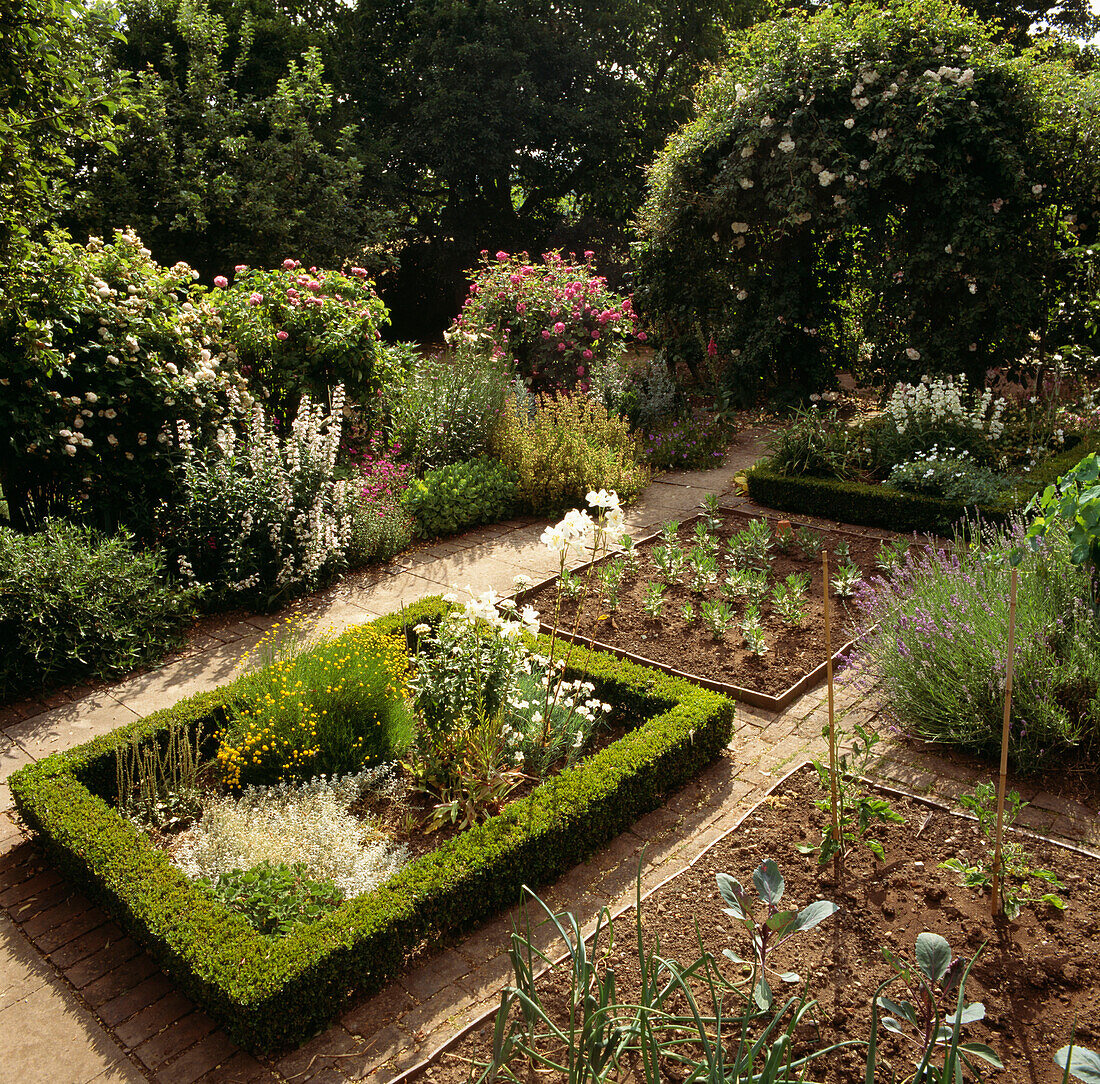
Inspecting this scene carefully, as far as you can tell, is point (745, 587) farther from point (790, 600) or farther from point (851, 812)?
point (851, 812)

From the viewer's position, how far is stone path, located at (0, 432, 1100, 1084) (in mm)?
2613

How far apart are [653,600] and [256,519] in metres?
2.60

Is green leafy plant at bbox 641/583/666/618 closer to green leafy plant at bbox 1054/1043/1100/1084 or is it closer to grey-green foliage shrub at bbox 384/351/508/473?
grey-green foliage shrub at bbox 384/351/508/473

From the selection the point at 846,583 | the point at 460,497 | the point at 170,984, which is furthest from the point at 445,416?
the point at 170,984

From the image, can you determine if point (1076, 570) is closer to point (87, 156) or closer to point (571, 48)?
point (87, 156)

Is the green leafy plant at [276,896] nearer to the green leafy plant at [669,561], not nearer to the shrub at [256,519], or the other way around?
the shrub at [256,519]

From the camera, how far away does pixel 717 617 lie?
498 centimetres

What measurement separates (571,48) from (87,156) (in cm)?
864

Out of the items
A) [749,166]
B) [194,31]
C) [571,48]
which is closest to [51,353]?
[749,166]

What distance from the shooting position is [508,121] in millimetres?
15703

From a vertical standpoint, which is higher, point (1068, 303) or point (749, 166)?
point (749, 166)

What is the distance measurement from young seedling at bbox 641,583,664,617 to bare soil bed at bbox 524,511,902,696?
0.12 ft

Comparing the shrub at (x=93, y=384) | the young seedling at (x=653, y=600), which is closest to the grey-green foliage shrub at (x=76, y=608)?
the shrub at (x=93, y=384)

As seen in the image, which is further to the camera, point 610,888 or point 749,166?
point 749,166
